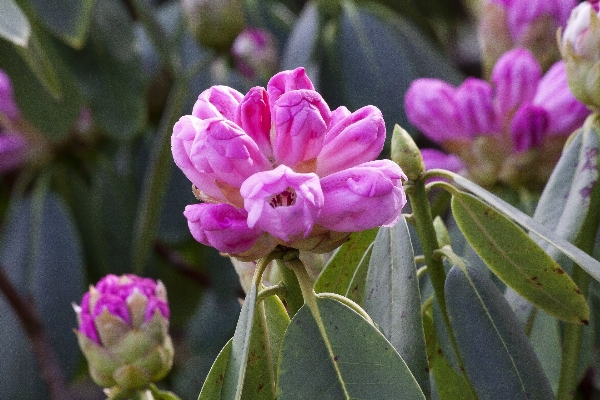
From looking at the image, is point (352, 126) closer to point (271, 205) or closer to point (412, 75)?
point (271, 205)

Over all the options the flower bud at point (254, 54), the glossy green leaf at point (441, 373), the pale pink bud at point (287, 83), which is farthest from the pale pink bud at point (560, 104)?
the flower bud at point (254, 54)

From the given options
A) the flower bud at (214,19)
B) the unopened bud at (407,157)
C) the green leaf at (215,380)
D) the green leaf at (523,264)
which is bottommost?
the flower bud at (214,19)

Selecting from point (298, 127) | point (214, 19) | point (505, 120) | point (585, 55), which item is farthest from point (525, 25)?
point (298, 127)

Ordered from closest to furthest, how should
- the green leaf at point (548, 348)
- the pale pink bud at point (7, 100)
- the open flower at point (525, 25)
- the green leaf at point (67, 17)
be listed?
the green leaf at point (548, 348) < the green leaf at point (67, 17) < the open flower at point (525, 25) < the pale pink bud at point (7, 100)

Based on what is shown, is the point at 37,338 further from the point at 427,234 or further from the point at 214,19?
the point at 427,234

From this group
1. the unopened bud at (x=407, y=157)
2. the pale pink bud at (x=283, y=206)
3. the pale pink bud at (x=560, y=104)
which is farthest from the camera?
the pale pink bud at (x=560, y=104)

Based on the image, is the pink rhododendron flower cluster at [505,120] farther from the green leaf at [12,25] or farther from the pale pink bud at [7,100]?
the pale pink bud at [7,100]

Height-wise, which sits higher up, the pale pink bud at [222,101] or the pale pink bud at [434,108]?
the pale pink bud at [222,101]
